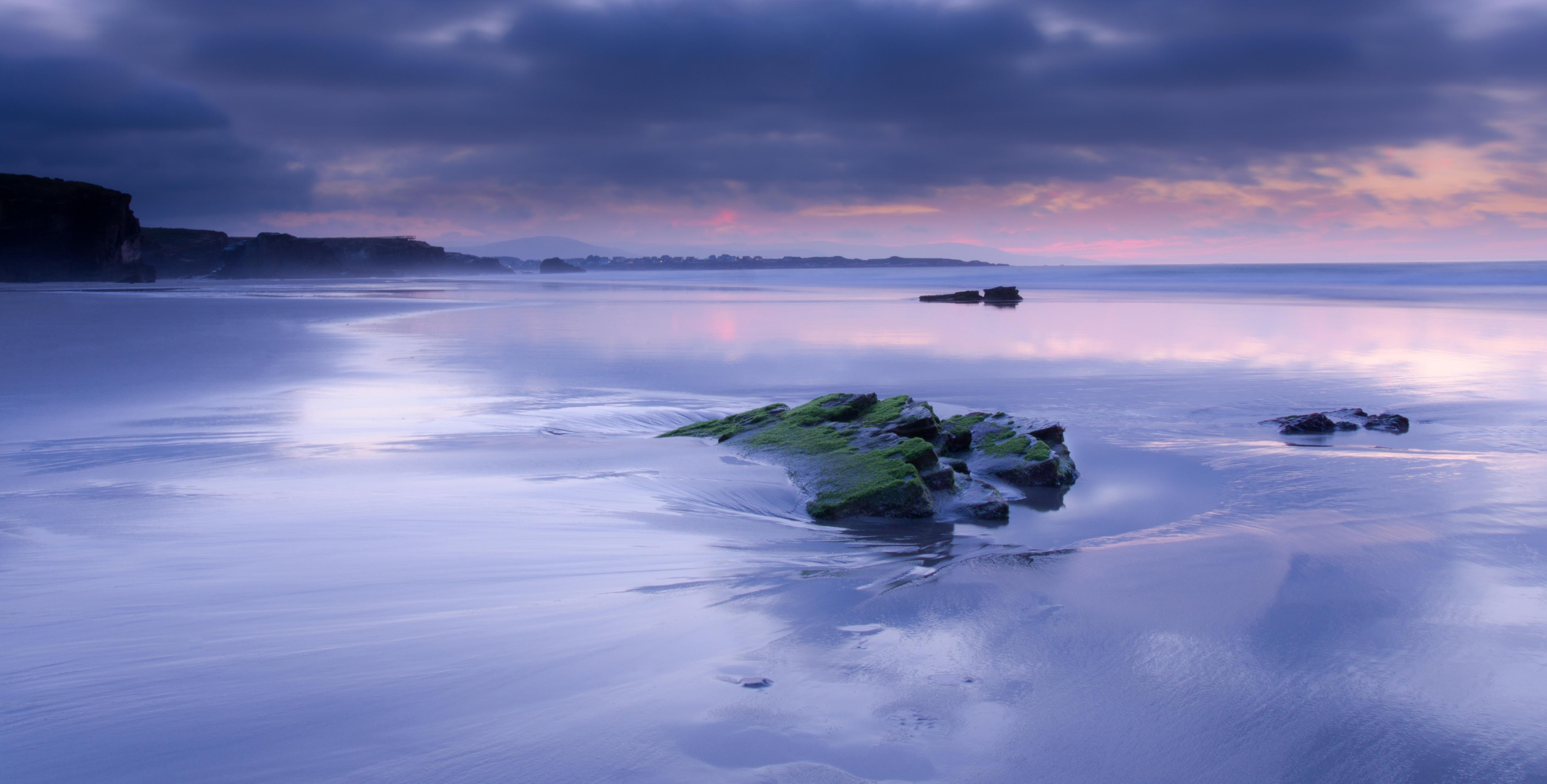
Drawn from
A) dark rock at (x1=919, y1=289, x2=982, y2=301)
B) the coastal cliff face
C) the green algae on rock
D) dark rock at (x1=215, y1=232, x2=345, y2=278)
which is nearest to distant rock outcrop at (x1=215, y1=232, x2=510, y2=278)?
dark rock at (x1=215, y1=232, x2=345, y2=278)

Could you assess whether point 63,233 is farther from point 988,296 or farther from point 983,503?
point 983,503

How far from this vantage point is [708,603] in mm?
3754

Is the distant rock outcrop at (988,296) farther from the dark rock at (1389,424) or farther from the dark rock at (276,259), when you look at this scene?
the dark rock at (276,259)

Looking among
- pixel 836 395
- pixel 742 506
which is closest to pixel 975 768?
pixel 742 506

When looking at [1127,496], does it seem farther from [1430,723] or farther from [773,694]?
[773,694]

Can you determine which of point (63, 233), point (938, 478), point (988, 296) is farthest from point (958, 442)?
point (63, 233)

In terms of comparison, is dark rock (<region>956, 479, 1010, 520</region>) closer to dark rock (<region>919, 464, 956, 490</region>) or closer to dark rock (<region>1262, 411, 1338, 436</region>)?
dark rock (<region>919, 464, 956, 490</region>)

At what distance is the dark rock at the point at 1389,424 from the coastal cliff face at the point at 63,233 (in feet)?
261

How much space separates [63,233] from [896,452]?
81146 mm

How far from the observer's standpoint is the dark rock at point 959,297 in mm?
39219

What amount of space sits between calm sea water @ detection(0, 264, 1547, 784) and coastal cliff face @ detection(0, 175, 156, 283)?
70.8 m

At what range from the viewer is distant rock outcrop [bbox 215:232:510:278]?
10425 centimetres

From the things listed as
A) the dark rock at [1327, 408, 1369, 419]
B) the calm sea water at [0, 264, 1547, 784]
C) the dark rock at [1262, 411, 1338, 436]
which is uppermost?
the dark rock at [1327, 408, 1369, 419]

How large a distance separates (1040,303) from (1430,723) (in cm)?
3680
